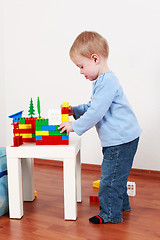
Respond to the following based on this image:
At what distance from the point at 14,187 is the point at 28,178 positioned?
205 mm

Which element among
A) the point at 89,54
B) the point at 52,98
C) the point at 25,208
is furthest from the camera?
the point at 52,98

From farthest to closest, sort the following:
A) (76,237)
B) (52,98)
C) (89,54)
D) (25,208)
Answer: (52,98)
(25,208)
(89,54)
(76,237)

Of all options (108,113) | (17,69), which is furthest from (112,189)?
(17,69)

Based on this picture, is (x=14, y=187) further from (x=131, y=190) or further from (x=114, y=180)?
(x=131, y=190)

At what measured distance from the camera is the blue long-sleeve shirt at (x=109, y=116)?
3.90 ft

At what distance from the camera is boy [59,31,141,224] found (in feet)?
3.97

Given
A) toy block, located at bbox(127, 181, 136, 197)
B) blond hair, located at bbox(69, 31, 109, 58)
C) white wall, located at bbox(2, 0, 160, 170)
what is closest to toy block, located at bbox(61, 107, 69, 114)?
blond hair, located at bbox(69, 31, 109, 58)

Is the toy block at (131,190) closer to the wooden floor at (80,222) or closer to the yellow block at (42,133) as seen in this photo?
the wooden floor at (80,222)

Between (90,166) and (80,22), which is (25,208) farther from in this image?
(80,22)

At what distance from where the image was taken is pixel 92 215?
1.31 metres

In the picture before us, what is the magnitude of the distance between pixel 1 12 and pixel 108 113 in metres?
1.52

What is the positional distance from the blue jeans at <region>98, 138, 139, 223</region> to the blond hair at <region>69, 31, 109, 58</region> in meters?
0.38

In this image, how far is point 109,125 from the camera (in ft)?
4.02

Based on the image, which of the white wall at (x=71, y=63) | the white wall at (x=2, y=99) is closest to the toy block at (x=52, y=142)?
the white wall at (x=71, y=63)
